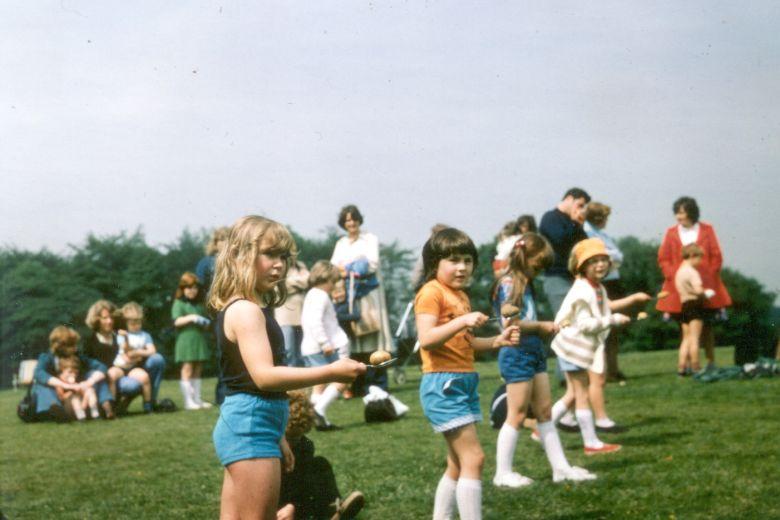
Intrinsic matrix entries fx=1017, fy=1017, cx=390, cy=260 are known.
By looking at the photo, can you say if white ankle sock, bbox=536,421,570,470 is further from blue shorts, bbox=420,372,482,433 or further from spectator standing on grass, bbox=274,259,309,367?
spectator standing on grass, bbox=274,259,309,367

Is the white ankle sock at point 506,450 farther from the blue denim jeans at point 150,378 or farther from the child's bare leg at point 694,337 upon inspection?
the blue denim jeans at point 150,378

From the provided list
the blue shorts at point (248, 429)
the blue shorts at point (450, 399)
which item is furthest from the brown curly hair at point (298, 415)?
the blue shorts at point (248, 429)

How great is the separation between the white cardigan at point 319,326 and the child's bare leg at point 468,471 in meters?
4.59

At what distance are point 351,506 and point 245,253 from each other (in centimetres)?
213

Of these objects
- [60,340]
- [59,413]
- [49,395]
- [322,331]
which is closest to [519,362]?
[322,331]

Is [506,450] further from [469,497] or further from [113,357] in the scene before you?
[113,357]

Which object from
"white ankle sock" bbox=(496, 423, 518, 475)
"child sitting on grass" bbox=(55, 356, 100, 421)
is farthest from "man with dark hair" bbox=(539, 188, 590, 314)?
"child sitting on grass" bbox=(55, 356, 100, 421)

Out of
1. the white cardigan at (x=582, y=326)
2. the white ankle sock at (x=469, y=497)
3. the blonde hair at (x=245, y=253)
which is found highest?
the blonde hair at (x=245, y=253)

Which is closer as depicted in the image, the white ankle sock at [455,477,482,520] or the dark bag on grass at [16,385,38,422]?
the white ankle sock at [455,477,482,520]

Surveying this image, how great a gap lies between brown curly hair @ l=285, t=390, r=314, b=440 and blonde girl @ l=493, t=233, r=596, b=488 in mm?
1586

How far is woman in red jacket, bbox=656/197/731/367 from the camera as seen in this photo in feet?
39.1

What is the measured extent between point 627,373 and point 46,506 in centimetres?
967

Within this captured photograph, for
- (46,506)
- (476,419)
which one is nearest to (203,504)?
(46,506)

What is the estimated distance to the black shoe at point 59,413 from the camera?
1177cm
